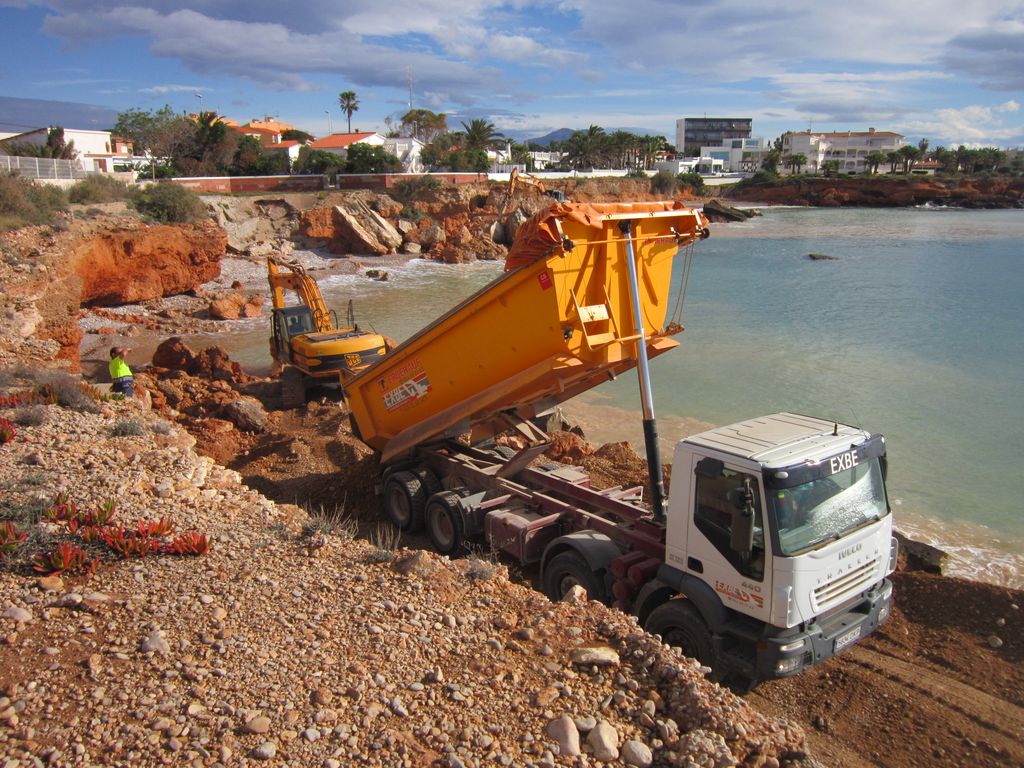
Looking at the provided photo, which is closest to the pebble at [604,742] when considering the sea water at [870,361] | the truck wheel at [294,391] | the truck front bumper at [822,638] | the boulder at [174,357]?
the truck front bumper at [822,638]

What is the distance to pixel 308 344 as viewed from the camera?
583 inches

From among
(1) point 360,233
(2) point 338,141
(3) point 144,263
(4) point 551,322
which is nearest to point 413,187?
(1) point 360,233

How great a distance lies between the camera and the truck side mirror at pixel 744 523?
196 inches

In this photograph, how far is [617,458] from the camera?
455 inches

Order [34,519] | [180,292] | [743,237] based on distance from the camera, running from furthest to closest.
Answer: [743,237] < [180,292] < [34,519]

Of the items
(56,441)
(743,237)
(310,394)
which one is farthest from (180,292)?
(743,237)

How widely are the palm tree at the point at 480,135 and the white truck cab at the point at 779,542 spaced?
7777 centimetres

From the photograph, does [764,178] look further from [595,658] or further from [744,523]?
[595,658]

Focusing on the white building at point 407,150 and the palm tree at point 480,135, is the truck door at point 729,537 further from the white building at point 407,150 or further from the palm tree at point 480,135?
the palm tree at point 480,135

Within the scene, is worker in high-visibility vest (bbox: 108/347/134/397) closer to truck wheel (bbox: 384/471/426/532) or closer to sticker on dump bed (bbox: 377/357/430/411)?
sticker on dump bed (bbox: 377/357/430/411)

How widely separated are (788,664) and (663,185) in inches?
3259

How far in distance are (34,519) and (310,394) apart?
9299 mm

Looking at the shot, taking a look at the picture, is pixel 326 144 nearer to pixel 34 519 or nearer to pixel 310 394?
pixel 310 394

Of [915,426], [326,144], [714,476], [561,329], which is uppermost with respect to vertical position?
[326,144]
